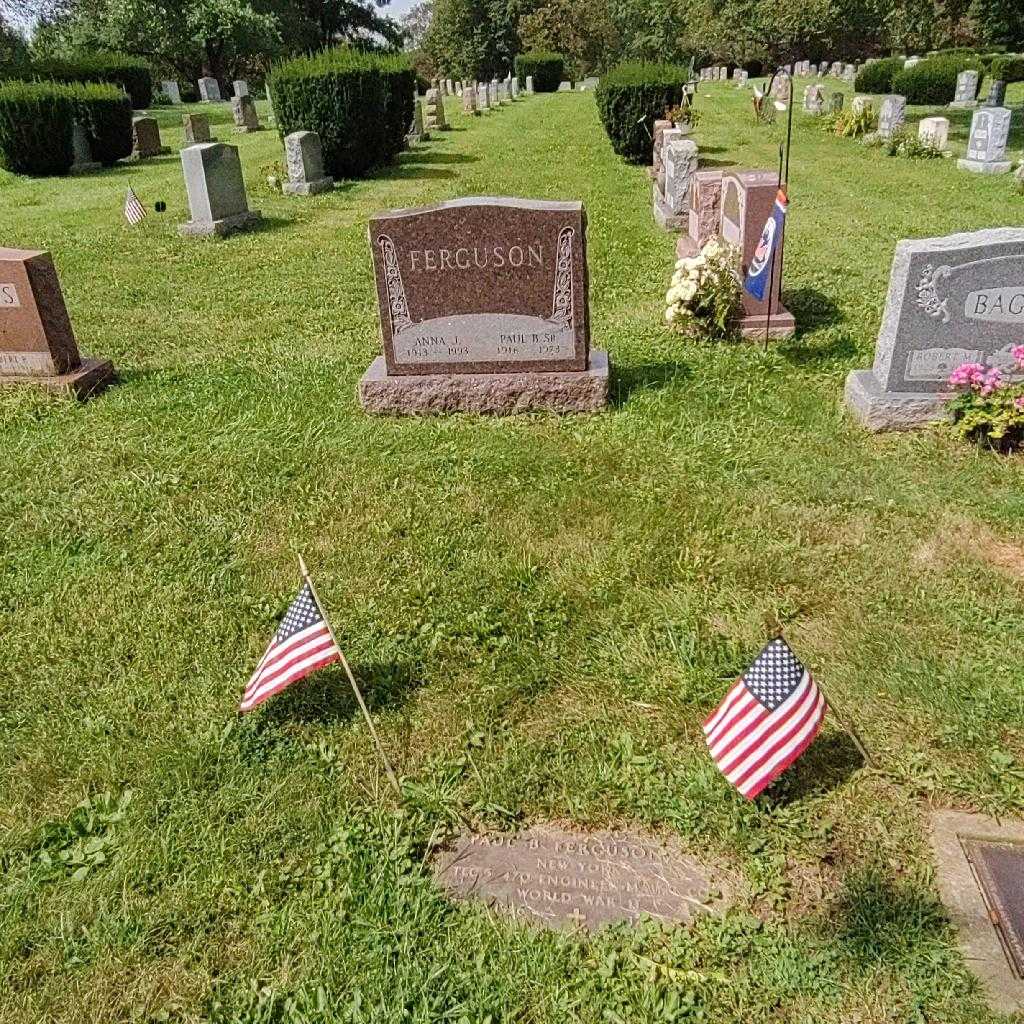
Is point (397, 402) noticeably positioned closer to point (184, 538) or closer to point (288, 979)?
point (184, 538)

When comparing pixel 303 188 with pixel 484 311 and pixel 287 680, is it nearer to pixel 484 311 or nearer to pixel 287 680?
pixel 484 311

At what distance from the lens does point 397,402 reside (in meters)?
6.02

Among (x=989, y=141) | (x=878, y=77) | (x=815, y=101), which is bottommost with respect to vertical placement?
(x=989, y=141)

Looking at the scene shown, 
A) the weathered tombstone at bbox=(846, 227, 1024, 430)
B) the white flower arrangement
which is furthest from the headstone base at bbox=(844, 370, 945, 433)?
the white flower arrangement

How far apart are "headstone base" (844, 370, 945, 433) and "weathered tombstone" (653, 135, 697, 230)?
646cm

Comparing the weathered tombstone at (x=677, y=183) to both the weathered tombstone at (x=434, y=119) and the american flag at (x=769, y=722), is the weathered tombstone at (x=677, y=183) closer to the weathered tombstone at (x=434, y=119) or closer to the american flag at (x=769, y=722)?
the american flag at (x=769, y=722)

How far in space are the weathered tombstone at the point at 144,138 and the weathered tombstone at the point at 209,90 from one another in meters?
15.6

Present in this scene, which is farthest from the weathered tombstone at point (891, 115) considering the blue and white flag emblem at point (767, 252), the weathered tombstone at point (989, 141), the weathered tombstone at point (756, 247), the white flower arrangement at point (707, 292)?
the blue and white flag emblem at point (767, 252)

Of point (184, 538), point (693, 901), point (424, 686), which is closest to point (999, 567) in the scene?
point (693, 901)

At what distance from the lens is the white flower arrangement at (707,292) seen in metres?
6.92

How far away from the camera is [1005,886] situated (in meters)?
2.59

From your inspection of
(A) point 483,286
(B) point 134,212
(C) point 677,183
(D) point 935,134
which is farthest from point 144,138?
(A) point 483,286

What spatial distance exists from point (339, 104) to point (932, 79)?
65.3 ft

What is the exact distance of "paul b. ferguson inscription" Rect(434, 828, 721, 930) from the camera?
2641 millimetres
